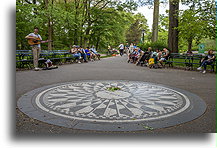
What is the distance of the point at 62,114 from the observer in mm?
3715

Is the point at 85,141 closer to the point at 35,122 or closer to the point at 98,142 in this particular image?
the point at 98,142

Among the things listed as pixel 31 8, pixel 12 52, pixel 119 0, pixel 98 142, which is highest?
pixel 119 0

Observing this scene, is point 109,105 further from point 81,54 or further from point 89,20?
point 89,20

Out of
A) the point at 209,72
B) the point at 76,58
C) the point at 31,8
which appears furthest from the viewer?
the point at 76,58

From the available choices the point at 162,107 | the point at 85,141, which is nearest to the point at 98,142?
the point at 85,141

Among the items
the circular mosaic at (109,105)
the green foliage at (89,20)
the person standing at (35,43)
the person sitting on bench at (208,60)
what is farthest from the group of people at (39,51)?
the person sitting on bench at (208,60)

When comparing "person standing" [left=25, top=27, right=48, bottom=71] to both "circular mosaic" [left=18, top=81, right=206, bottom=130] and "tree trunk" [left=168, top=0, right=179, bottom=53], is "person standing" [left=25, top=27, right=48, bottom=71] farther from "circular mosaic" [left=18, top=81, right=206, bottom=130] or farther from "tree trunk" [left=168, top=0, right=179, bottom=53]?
"tree trunk" [left=168, top=0, right=179, bottom=53]

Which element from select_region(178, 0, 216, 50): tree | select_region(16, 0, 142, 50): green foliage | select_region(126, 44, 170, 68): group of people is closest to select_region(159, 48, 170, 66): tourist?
select_region(126, 44, 170, 68): group of people

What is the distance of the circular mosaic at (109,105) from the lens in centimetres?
352

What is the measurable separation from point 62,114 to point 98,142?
1.26 metres

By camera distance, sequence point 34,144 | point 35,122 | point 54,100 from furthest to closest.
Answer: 1. point 54,100
2. point 35,122
3. point 34,144

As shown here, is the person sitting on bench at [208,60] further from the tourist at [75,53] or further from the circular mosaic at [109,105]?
the tourist at [75,53]

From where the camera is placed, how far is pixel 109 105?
4.22 m

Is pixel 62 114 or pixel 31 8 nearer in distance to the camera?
pixel 62 114
